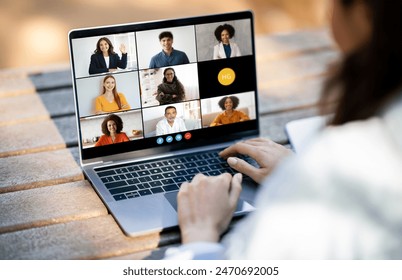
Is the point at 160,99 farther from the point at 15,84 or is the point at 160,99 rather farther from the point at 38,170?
the point at 15,84

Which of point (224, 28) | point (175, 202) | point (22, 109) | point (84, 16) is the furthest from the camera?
point (84, 16)

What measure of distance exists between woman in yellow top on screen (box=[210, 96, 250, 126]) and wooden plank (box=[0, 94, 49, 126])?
449mm

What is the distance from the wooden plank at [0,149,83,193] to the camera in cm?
137

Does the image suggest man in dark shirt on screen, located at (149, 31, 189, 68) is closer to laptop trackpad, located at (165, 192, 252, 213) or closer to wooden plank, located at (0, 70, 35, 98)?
laptop trackpad, located at (165, 192, 252, 213)

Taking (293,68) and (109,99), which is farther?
(293,68)

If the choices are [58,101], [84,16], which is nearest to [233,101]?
[58,101]

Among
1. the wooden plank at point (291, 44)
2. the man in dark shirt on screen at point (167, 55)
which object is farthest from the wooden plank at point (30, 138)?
the wooden plank at point (291, 44)

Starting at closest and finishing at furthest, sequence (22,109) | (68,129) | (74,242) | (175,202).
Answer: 1. (74,242)
2. (175,202)
3. (68,129)
4. (22,109)

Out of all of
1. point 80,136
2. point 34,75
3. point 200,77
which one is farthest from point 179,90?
point 34,75

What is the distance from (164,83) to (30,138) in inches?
13.9

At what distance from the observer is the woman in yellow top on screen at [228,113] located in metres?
1.52

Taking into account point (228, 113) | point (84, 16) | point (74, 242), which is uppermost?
point (84, 16)

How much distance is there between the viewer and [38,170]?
4.67 feet

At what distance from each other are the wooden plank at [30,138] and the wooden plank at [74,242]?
0.36 meters
